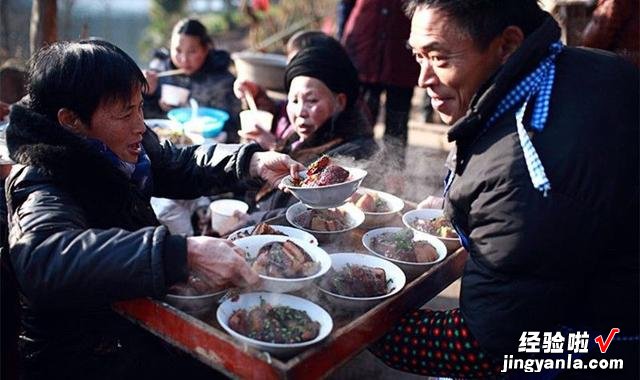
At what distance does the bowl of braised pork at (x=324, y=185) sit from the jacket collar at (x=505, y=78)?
69 cm

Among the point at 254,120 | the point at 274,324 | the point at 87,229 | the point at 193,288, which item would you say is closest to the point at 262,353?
the point at 274,324

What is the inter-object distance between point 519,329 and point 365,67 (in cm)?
485

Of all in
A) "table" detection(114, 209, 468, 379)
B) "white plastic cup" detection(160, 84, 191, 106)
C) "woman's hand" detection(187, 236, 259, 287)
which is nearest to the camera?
"table" detection(114, 209, 468, 379)

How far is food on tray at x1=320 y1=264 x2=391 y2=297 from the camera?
2.15 m

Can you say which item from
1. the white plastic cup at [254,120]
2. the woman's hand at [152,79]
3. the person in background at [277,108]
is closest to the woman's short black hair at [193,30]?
the woman's hand at [152,79]

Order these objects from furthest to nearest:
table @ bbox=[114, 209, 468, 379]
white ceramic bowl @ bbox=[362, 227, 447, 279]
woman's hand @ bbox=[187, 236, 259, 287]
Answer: white ceramic bowl @ bbox=[362, 227, 447, 279] → woman's hand @ bbox=[187, 236, 259, 287] → table @ bbox=[114, 209, 468, 379]

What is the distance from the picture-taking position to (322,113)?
386 centimetres

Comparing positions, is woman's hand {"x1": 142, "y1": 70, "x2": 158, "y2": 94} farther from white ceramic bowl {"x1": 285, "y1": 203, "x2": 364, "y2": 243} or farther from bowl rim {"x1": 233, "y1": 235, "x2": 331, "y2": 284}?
bowl rim {"x1": 233, "y1": 235, "x2": 331, "y2": 284}

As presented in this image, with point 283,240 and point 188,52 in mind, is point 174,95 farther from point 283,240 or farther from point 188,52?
point 283,240

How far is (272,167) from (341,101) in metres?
1.24

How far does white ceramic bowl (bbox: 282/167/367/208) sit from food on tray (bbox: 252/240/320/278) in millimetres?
363

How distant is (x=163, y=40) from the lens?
18.1m

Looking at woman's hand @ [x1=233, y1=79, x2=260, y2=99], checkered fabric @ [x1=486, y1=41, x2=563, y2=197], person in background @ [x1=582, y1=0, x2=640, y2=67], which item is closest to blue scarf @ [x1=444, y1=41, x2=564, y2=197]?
checkered fabric @ [x1=486, y1=41, x2=563, y2=197]

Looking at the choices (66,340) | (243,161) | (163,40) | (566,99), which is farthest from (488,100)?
(163,40)
